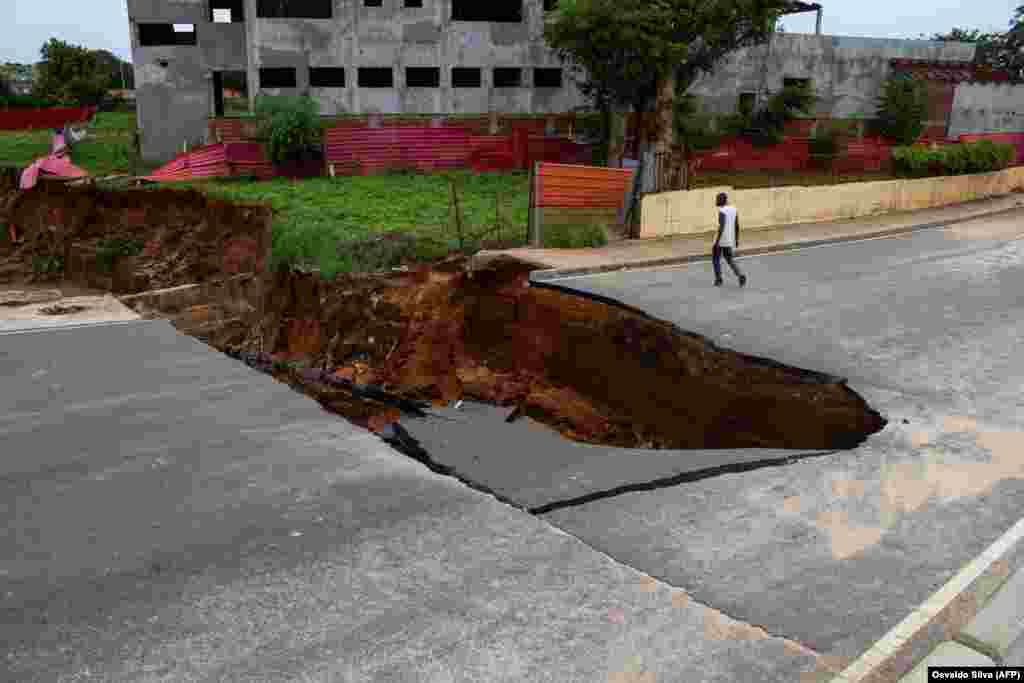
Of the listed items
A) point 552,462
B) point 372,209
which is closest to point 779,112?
point 372,209

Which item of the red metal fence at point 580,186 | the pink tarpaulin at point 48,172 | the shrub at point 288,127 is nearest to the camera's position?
the red metal fence at point 580,186

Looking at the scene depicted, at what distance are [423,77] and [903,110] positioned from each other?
20.1 meters

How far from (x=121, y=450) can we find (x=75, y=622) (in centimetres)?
300

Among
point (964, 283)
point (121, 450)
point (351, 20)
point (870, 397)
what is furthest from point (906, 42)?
→ point (121, 450)

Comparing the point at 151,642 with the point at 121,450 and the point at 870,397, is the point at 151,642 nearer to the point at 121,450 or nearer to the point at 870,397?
the point at 121,450

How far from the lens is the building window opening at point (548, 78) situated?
3350cm

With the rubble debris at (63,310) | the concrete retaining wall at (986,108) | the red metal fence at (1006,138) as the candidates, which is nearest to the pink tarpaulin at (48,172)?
the rubble debris at (63,310)

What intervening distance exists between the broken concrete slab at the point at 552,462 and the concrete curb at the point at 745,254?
5.99m

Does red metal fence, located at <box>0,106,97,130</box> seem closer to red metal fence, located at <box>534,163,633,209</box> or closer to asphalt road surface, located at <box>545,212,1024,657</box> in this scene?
red metal fence, located at <box>534,163,633,209</box>

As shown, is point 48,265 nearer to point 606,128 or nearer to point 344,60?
point 344,60

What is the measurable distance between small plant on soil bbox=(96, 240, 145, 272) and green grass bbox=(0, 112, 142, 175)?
241 inches

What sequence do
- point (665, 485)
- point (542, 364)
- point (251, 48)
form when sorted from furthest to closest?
point (251, 48), point (542, 364), point (665, 485)

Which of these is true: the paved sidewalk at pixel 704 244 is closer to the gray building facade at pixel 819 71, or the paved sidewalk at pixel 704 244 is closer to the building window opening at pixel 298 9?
the gray building facade at pixel 819 71

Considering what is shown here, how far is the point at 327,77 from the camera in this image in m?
31.3
